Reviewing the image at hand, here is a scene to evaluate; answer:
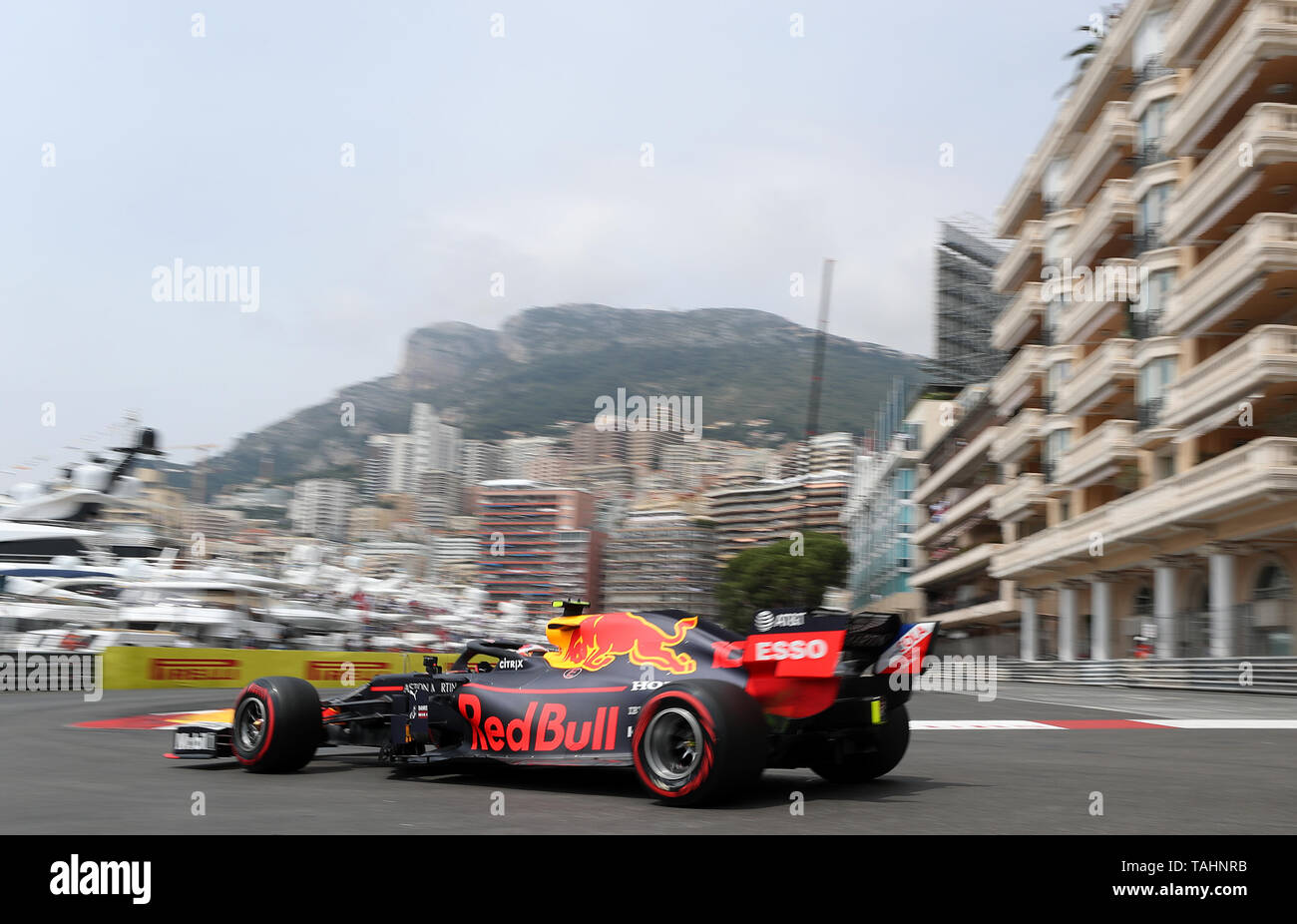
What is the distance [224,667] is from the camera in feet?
111

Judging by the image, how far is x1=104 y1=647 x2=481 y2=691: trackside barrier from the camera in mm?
31000

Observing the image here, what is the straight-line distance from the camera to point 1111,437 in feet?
122

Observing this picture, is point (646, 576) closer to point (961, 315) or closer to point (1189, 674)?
point (1189, 674)

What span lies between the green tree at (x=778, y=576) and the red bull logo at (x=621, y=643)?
94.0 meters

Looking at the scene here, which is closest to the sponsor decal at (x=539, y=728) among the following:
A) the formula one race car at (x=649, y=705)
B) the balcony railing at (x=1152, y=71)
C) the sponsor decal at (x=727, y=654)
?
the formula one race car at (x=649, y=705)

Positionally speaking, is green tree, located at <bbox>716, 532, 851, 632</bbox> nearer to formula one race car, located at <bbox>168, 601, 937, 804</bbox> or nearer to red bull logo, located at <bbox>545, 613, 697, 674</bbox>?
formula one race car, located at <bbox>168, 601, 937, 804</bbox>

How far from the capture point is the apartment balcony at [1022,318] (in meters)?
49.8

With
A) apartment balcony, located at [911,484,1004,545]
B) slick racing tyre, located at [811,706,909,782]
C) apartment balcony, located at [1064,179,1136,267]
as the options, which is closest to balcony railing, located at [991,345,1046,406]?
apartment balcony, located at [911,484,1004,545]

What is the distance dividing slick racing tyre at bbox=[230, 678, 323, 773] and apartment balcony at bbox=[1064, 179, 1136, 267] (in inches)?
1374

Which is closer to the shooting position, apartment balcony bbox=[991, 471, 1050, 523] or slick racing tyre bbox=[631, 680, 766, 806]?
slick racing tyre bbox=[631, 680, 766, 806]

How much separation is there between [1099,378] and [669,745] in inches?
1345

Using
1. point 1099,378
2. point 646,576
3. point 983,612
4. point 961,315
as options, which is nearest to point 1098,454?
point 1099,378

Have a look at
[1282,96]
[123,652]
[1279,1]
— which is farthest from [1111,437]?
[123,652]
